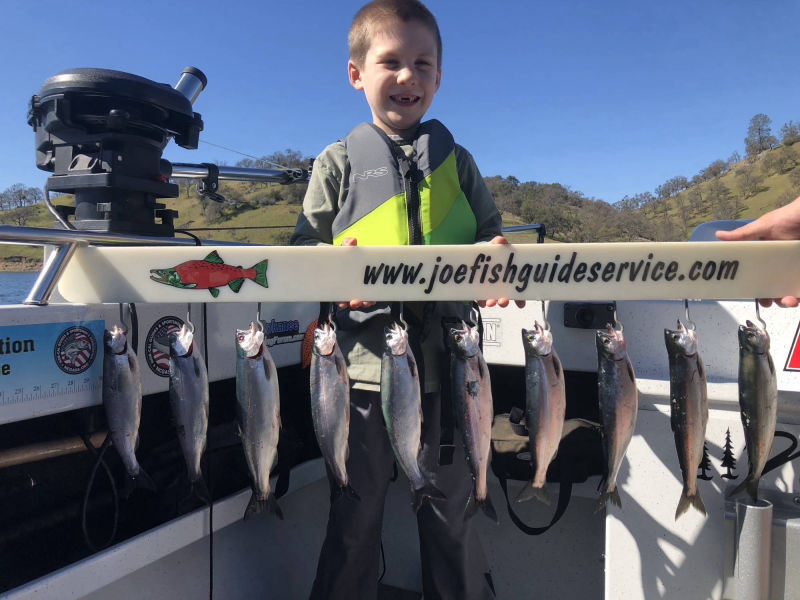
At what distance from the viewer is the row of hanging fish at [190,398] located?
6.69ft

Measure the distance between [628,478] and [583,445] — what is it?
1.15 ft

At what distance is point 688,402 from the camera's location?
199 centimetres

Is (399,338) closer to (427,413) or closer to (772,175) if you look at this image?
(427,413)

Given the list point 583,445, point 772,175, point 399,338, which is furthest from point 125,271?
point 772,175

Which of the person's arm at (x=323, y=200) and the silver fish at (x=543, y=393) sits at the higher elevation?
the person's arm at (x=323, y=200)

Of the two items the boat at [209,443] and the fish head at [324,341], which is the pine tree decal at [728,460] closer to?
the boat at [209,443]

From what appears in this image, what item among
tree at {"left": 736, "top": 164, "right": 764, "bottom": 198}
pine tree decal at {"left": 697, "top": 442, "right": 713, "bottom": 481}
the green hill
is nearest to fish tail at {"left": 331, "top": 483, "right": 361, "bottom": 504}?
pine tree decal at {"left": 697, "top": 442, "right": 713, "bottom": 481}

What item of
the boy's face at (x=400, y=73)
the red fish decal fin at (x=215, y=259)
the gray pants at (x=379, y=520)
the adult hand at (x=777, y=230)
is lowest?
the gray pants at (x=379, y=520)

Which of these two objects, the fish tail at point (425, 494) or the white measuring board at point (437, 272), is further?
the fish tail at point (425, 494)

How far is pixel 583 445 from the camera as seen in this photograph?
2689 mm

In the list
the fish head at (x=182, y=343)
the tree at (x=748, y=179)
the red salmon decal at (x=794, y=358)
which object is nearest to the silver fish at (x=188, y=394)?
the fish head at (x=182, y=343)

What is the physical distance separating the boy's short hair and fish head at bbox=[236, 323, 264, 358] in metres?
1.50

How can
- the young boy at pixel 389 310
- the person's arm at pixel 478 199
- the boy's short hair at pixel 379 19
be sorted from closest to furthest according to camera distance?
1. the young boy at pixel 389 310
2. the boy's short hair at pixel 379 19
3. the person's arm at pixel 478 199

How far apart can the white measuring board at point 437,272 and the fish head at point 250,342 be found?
143 millimetres
